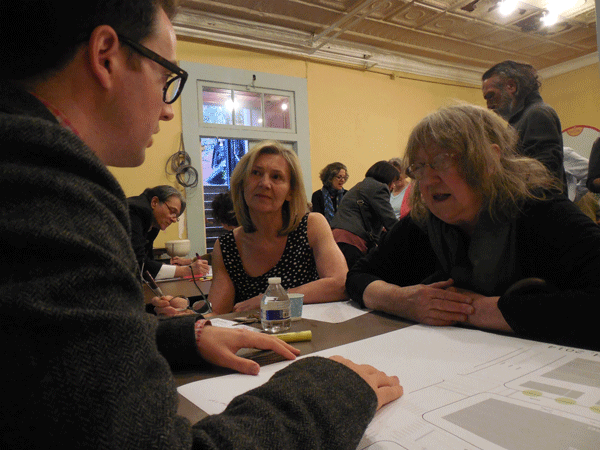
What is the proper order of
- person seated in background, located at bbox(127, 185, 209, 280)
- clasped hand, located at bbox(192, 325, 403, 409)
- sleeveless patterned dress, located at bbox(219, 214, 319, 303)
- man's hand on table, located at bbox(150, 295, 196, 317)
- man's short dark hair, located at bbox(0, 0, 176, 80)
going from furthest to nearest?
person seated in background, located at bbox(127, 185, 209, 280) < sleeveless patterned dress, located at bbox(219, 214, 319, 303) < man's hand on table, located at bbox(150, 295, 196, 317) < clasped hand, located at bbox(192, 325, 403, 409) < man's short dark hair, located at bbox(0, 0, 176, 80)

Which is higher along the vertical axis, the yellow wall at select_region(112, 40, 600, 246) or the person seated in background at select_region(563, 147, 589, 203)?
the yellow wall at select_region(112, 40, 600, 246)

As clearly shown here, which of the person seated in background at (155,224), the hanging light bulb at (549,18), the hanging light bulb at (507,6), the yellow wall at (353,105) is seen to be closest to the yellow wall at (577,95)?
the yellow wall at (353,105)

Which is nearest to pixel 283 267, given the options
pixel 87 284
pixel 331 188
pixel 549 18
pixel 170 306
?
pixel 170 306

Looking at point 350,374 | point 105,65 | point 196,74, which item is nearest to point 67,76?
point 105,65

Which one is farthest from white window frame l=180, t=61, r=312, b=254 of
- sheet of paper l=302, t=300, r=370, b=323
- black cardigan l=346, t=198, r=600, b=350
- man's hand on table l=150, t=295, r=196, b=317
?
black cardigan l=346, t=198, r=600, b=350

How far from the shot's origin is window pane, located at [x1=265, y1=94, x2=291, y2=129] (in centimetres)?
580

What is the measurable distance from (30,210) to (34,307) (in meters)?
0.09

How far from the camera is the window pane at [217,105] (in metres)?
5.40

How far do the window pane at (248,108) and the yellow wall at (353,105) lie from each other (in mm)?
378

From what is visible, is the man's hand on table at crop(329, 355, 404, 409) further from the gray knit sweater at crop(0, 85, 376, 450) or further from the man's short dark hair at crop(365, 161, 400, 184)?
the man's short dark hair at crop(365, 161, 400, 184)

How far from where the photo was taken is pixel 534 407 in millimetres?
568

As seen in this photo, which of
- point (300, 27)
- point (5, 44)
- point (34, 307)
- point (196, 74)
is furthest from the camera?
point (300, 27)

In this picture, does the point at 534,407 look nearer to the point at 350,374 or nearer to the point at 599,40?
the point at 350,374

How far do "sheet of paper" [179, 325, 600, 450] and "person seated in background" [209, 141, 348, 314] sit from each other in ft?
2.93
